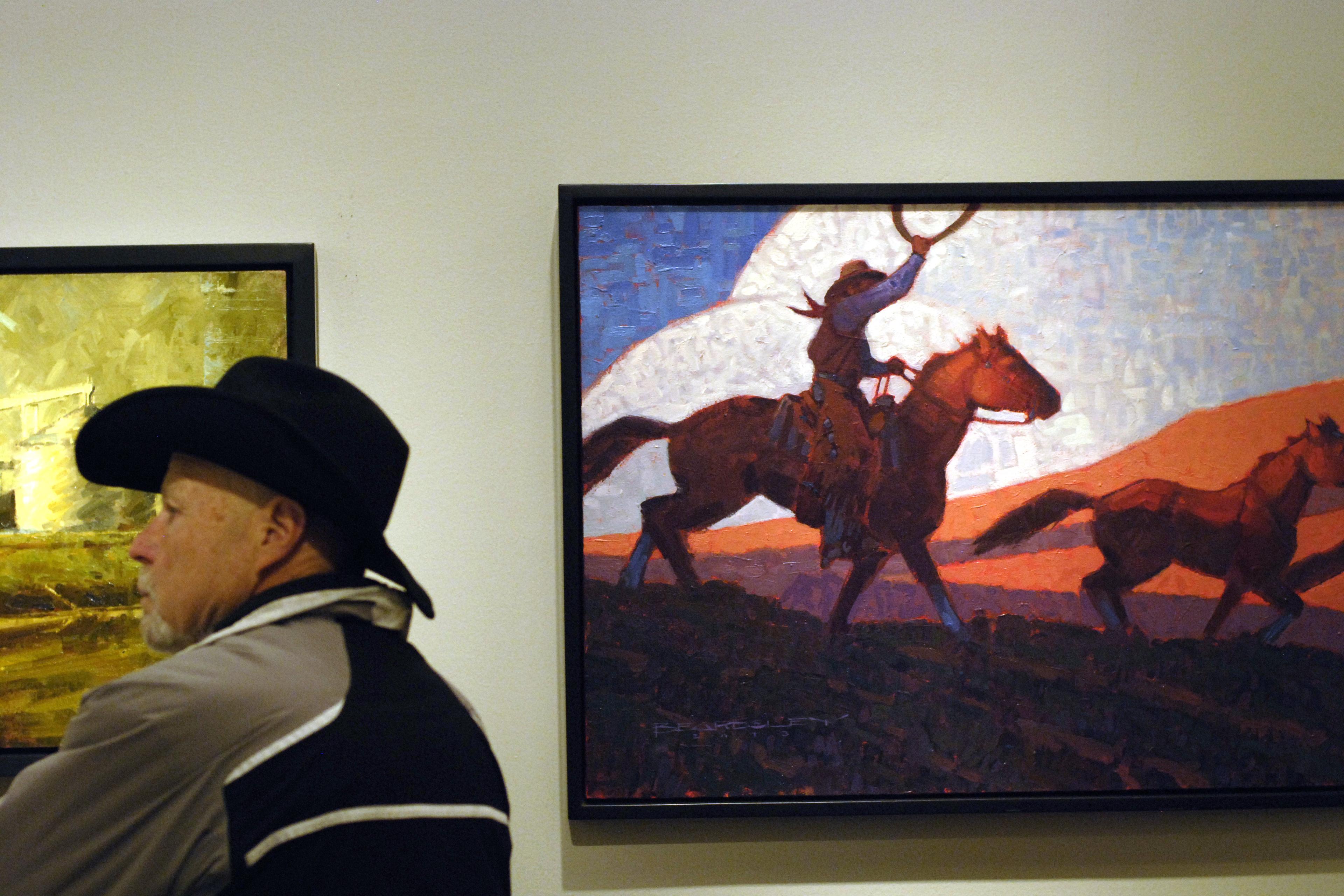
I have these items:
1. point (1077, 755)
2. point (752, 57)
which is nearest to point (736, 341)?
point (752, 57)

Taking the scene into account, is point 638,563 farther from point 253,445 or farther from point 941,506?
point 253,445

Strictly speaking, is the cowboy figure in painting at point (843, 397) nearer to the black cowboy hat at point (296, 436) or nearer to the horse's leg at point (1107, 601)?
the horse's leg at point (1107, 601)

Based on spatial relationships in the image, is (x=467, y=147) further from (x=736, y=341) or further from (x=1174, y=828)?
(x=1174, y=828)

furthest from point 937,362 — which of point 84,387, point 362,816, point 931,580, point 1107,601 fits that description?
point 84,387

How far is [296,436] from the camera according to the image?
40.3 inches

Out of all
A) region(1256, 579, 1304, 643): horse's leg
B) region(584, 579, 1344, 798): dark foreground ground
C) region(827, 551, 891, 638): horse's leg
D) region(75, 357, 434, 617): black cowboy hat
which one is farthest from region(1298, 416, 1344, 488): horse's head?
region(75, 357, 434, 617): black cowboy hat

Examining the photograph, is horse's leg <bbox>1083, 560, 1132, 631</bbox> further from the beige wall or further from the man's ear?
the man's ear

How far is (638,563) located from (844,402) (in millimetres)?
480

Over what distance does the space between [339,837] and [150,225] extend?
1430 mm

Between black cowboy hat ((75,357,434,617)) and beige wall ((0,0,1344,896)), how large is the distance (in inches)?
30.5

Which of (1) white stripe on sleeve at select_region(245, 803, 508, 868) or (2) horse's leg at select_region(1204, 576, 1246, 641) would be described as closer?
(1) white stripe on sleeve at select_region(245, 803, 508, 868)

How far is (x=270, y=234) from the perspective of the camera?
1914 mm

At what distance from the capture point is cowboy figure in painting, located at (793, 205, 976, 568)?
1.87 meters
